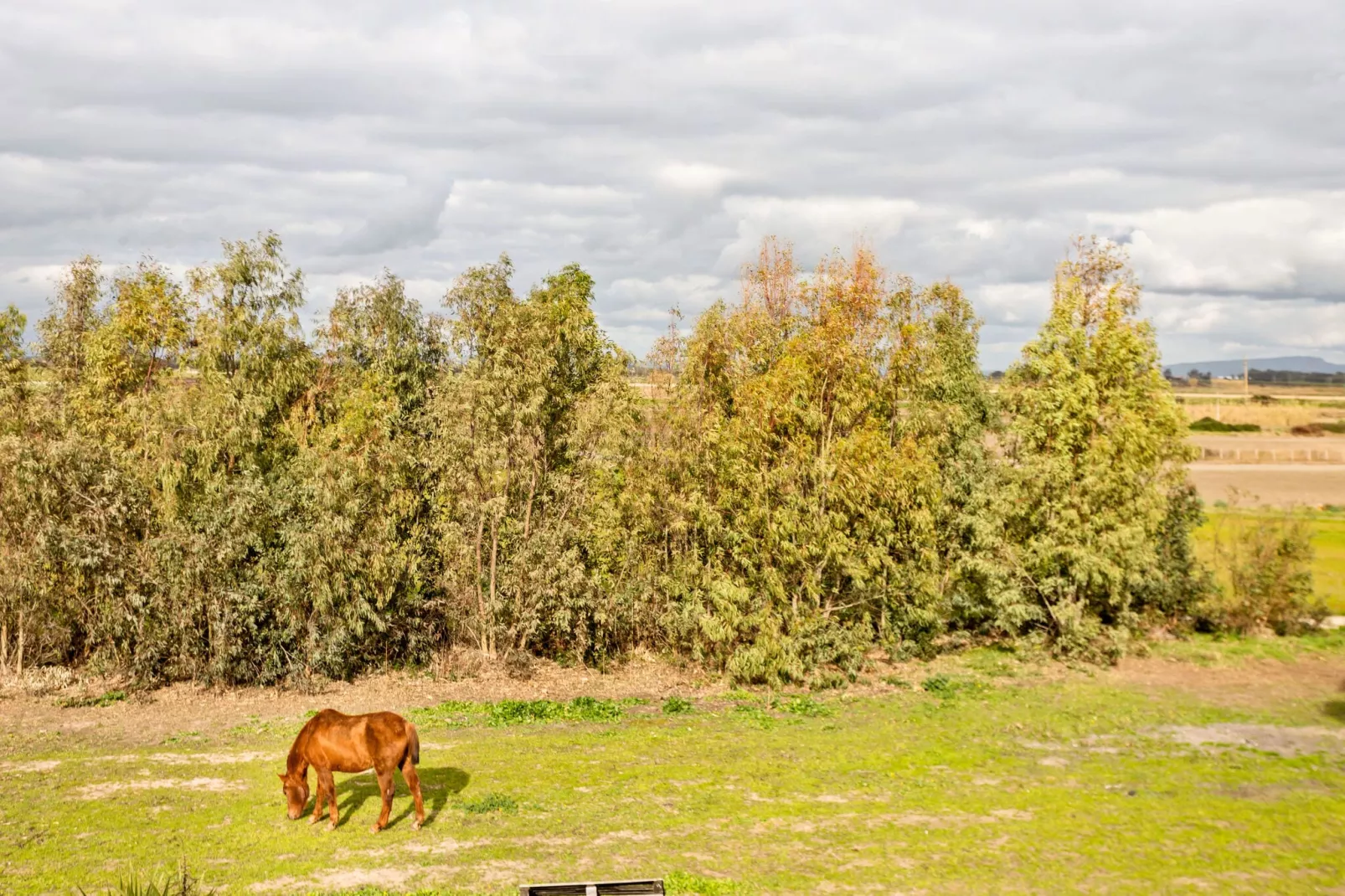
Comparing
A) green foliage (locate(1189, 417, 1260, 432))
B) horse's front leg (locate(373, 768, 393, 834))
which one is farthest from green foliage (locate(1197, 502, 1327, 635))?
green foliage (locate(1189, 417, 1260, 432))

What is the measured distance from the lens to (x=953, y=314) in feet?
129

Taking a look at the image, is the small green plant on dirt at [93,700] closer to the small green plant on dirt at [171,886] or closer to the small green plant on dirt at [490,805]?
the small green plant on dirt at [171,886]

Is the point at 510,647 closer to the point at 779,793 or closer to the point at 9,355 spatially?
the point at 779,793

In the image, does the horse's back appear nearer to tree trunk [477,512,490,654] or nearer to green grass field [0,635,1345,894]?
green grass field [0,635,1345,894]

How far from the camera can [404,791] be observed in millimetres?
20359

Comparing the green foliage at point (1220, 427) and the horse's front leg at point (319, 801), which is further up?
the green foliage at point (1220, 427)

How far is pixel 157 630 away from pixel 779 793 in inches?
788

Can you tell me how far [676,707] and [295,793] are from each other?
1181cm

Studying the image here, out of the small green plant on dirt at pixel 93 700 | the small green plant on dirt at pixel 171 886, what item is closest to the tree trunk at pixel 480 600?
the small green plant on dirt at pixel 93 700

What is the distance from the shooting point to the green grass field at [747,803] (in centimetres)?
1599

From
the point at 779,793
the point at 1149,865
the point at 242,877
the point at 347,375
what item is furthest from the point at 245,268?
the point at 1149,865

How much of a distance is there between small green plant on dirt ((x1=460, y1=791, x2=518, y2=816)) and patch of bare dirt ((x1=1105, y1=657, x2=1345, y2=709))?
2073cm

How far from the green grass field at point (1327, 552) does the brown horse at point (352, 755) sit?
1320 inches

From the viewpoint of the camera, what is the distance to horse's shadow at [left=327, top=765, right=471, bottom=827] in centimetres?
1897
